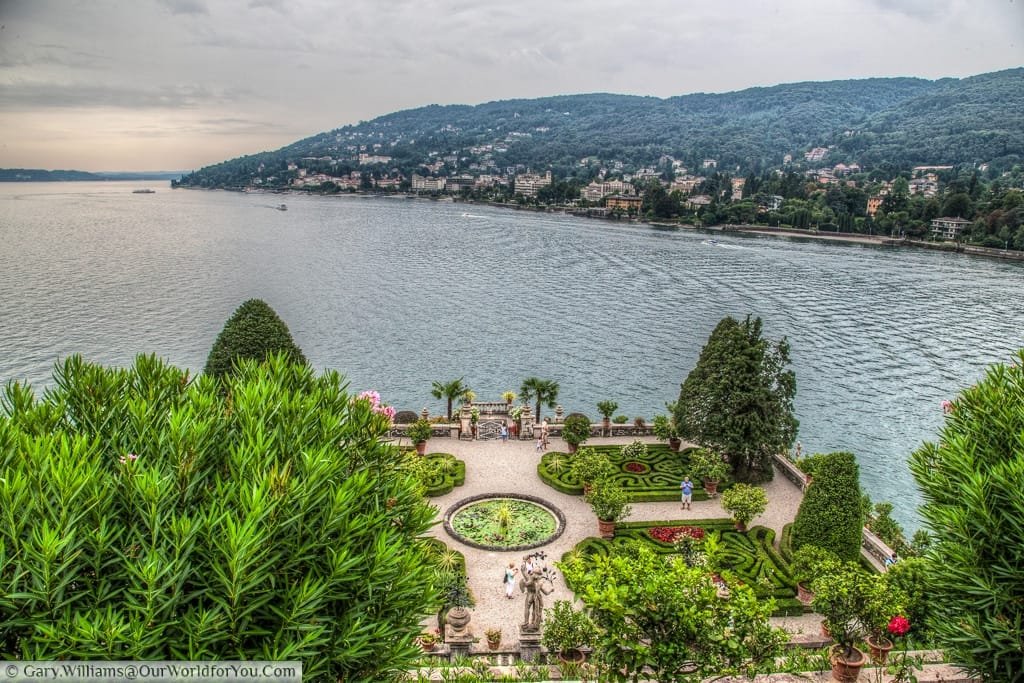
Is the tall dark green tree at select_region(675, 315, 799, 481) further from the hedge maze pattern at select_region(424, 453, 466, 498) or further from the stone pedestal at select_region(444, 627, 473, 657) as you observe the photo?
the stone pedestal at select_region(444, 627, 473, 657)

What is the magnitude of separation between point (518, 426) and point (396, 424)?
6.54m

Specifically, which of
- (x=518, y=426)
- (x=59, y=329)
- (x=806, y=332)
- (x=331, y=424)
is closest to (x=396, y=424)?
(x=518, y=426)

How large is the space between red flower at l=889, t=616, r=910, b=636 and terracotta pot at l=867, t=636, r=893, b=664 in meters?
1.18

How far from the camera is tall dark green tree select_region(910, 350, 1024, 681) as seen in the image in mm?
9188

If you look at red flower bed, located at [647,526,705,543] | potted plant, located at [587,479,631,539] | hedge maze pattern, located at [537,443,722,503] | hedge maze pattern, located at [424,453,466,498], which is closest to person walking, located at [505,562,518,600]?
potted plant, located at [587,479,631,539]

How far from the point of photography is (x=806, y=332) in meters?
61.3

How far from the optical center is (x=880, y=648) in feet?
45.9

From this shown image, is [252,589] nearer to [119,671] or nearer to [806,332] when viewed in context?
[119,671]

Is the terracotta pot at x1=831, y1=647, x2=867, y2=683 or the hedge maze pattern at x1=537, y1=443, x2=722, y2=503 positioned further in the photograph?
the hedge maze pattern at x1=537, y1=443, x2=722, y2=503

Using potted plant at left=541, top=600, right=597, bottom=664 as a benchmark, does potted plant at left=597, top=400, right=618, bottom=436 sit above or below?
below

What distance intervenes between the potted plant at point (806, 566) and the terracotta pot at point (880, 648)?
13.5 ft

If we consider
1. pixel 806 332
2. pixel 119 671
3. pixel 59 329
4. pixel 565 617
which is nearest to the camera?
pixel 119 671

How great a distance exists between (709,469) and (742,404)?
10.1 ft

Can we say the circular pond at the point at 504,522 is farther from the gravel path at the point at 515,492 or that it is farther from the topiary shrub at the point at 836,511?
the topiary shrub at the point at 836,511
